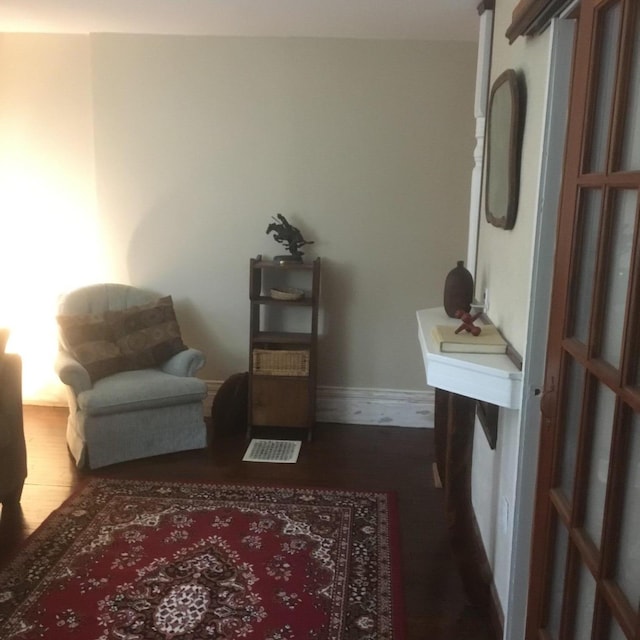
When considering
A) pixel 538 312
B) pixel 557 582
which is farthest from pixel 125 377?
pixel 557 582

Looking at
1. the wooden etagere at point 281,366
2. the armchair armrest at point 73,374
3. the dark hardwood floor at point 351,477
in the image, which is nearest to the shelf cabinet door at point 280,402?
the wooden etagere at point 281,366

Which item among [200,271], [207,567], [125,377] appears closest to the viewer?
[207,567]

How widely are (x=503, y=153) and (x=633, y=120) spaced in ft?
3.87

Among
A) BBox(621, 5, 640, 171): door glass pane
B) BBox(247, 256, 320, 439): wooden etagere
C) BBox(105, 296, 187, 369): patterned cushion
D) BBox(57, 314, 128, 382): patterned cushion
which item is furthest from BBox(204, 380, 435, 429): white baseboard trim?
BBox(621, 5, 640, 171): door glass pane

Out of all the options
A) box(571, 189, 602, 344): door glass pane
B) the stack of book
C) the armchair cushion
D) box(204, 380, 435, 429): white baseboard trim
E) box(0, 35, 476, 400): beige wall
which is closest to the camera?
box(571, 189, 602, 344): door glass pane

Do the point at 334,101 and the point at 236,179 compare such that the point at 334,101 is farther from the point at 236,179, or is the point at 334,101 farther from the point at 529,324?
the point at 529,324

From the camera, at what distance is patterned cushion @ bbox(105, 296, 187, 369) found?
3.85 m

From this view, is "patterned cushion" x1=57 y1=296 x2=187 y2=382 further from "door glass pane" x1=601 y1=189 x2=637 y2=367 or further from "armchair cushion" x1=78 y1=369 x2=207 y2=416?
"door glass pane" x1=601 y1=189 x2=637 y2=367

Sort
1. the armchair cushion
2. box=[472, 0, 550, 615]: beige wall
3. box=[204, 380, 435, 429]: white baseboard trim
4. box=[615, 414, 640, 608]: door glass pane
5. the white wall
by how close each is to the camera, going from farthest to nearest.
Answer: box=[204, 380, 435, 429]: white baseboard trim < the white wall < the armchair cushion < box=[472, 0, 550, 615]: beige wall < box=[615, 414, 640, 608]: door glass pane

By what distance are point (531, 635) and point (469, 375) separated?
0.73 m

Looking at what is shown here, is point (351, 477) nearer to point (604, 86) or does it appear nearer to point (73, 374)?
point (73, 374)

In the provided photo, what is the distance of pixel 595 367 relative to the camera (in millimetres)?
1410

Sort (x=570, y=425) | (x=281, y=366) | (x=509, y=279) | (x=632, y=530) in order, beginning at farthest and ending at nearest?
(x=281, y=366) < (x=509, y=279) < (x=570, y=425) < (x=632, y=530)

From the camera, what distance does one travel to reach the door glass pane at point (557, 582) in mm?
1665
